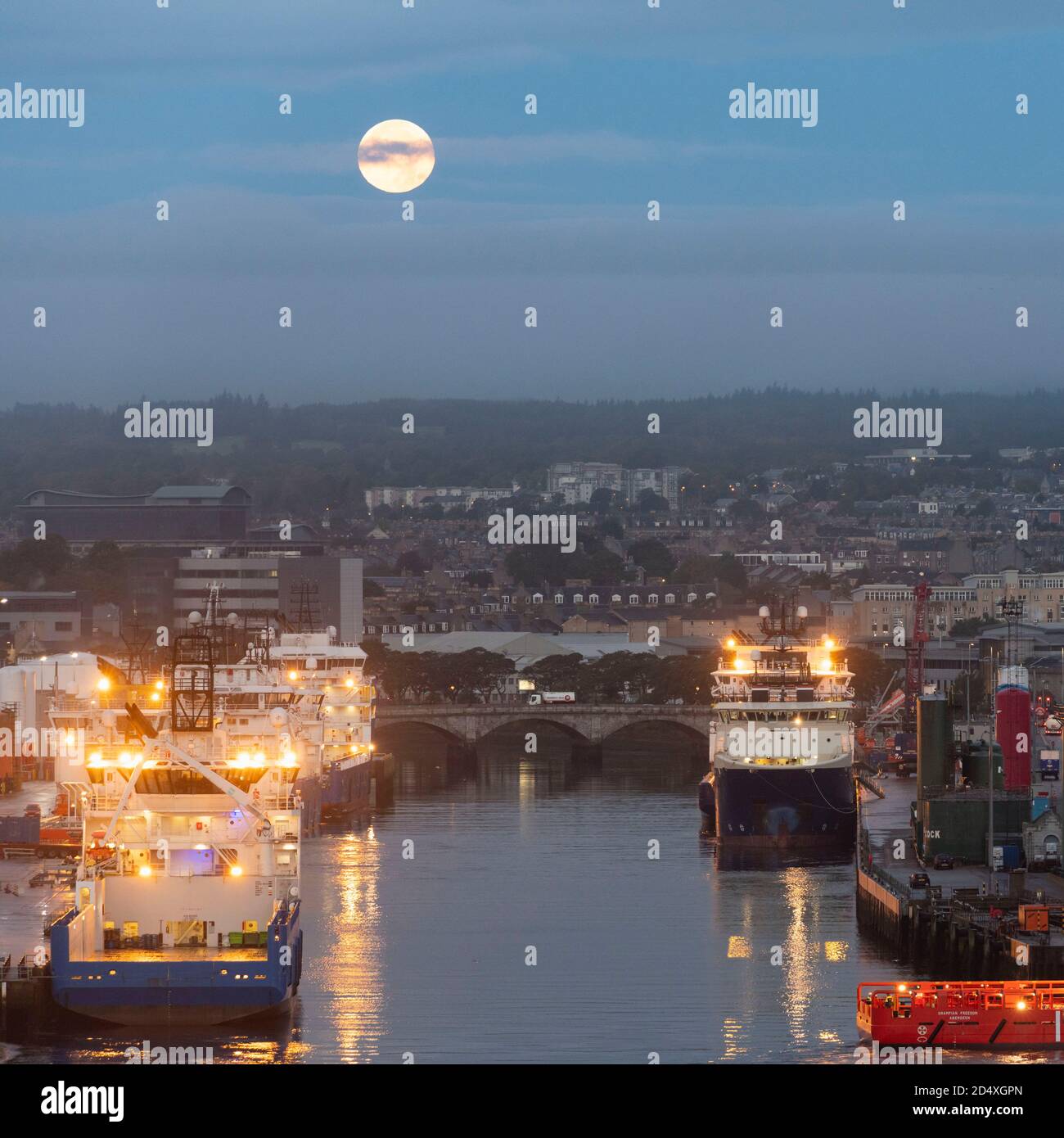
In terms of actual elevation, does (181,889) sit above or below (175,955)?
above

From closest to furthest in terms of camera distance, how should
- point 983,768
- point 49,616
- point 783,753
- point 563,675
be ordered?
point 983,768 < point 783,753 < point 49,616 < point 563,675

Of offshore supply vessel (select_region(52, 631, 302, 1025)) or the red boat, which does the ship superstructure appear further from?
the red boat

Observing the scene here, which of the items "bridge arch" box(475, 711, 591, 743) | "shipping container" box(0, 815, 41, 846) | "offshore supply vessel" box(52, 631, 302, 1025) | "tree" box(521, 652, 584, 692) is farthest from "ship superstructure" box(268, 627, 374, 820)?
"tree" box(521, 652, 584, 692)

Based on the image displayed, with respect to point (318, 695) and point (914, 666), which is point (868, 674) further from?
point (318, 695)

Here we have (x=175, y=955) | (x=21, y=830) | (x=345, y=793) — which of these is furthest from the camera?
(x=345, y=793)

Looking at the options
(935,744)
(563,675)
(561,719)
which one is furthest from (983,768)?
(563,675)

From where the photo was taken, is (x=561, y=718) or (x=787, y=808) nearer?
(x=787, y=808)

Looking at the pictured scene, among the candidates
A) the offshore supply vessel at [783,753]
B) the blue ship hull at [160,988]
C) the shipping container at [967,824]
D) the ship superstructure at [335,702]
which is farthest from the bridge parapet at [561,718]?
the blue ship hull at [160,988]

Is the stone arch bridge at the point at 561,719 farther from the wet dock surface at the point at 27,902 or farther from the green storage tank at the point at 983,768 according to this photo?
the wet dock surface at the point at 27,902
